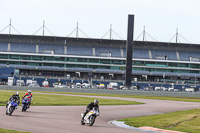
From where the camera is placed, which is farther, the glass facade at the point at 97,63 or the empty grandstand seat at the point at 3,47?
the empty grandstand seat at the point at 3,47

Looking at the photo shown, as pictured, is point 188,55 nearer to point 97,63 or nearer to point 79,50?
point 97,63

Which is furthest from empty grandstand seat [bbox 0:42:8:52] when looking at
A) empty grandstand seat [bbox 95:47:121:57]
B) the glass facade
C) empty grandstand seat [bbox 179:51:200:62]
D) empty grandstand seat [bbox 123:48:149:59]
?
empty grandstand seat [bbox 179:51:200:62]

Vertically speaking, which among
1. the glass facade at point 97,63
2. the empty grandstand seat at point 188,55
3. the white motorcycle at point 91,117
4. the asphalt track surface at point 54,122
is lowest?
the asphalt track surface at point 54,122

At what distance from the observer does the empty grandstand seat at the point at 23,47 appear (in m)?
136

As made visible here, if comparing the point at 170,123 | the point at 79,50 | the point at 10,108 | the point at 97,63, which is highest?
the point at 79,50

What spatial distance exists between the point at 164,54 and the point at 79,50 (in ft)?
99.2

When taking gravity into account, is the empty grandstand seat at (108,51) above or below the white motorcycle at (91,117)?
above

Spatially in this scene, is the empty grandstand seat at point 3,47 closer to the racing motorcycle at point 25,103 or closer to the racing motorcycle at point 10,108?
the racing motorcycle at point 25,103

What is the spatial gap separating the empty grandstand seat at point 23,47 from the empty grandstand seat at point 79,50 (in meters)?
12.4

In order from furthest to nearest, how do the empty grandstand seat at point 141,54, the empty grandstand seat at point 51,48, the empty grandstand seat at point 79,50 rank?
the empty grandstand seat at point 141,54 < the empty grandstand seat at point 79,50 < the empty grandstand seat at point 51,48

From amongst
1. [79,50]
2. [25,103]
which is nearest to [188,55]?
[79,50]

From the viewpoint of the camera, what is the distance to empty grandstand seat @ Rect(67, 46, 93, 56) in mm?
138625

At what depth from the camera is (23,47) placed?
13750cm

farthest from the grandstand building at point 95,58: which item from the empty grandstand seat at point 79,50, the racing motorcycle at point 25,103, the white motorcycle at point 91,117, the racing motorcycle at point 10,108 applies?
the white motorcycle at point 91,117
